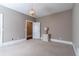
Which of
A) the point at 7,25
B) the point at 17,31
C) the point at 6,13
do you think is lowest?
the point at 17,31

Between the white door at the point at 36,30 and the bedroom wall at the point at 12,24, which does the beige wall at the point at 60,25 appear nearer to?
the white door at the point at 36,30

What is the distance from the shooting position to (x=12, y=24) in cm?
572

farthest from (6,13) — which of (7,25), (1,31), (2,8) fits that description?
(1,31)

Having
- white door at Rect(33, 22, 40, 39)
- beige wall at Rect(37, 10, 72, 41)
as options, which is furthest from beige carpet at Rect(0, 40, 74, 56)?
white door at Rect(33, 22, 40, 39)

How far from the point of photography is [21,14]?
673cm

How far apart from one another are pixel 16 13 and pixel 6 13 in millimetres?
992

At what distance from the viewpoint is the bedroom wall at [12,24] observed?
5.14m

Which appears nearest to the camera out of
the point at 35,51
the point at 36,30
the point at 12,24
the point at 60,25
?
the point at 35,51

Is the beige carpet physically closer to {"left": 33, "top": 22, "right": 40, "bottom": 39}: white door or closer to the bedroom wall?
the bedroom wall

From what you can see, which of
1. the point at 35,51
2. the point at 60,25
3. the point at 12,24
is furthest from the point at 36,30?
the point at 35,51

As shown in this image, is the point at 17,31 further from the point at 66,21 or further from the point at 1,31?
the point at 66,21

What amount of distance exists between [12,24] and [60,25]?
10.9 ft

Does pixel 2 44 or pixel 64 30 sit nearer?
pixel 2 44

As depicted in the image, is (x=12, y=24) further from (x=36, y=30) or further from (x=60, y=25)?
(x=60, y=25)
